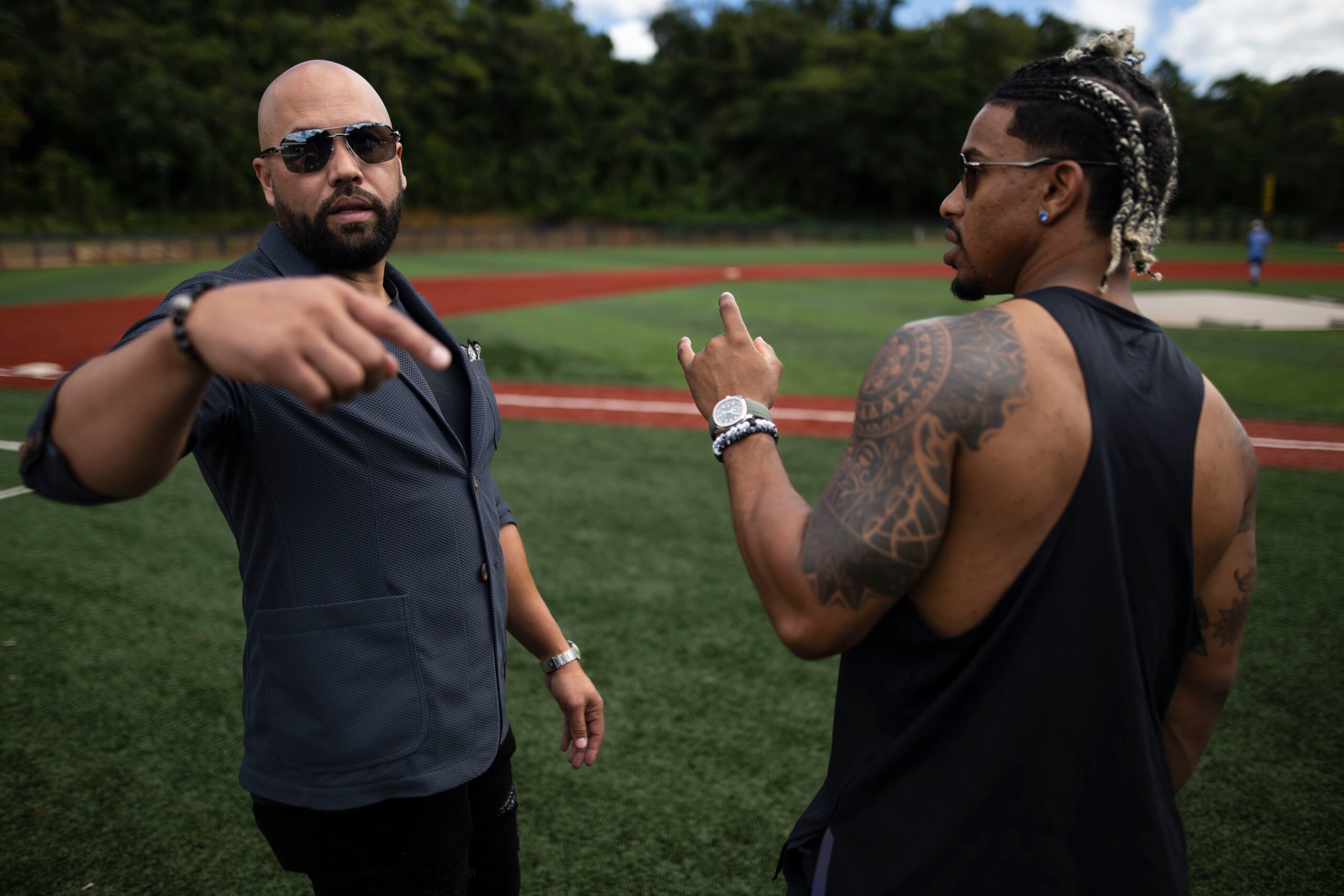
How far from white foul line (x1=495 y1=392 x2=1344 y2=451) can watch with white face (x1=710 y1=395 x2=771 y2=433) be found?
7.24m

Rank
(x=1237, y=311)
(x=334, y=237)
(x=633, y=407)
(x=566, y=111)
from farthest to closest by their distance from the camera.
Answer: (x=566, y=111) → (x=1237, y=311) → (x=633, y=407) → (x=334, y=237)

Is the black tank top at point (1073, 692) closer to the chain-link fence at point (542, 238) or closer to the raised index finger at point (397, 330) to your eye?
the raised index finger at point (397, 330)

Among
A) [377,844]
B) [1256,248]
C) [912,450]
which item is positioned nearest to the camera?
[912,450]

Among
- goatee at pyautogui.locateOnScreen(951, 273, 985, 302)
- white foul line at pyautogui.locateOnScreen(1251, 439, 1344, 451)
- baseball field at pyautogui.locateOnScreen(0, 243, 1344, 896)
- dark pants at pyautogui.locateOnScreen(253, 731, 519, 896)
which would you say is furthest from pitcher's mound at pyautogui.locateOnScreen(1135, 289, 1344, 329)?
dark pants at pyautogui.locateOnScreen(253, 731, 519, 896)

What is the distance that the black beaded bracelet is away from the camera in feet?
3.85

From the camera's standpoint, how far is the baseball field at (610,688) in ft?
10.4

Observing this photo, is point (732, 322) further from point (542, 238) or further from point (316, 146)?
point (542, 238)

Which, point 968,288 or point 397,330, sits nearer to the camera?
point 397,330

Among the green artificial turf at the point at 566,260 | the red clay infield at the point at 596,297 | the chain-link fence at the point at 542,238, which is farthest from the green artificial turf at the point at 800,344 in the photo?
the chain-link fence at the point at 542,238

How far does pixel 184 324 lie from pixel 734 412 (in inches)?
35.9

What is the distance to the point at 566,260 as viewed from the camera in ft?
125

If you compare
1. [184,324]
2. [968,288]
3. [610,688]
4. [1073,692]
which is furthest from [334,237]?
[610,688]

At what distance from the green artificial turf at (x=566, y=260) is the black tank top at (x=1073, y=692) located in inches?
805

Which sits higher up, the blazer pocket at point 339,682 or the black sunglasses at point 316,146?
the black sunglasses at point 316,146
